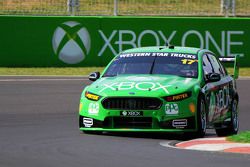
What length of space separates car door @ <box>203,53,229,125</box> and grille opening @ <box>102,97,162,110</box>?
1.04 metres

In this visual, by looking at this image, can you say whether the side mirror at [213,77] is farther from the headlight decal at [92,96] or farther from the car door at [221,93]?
the headlight decal at [92,96]

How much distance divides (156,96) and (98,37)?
15.5 metres

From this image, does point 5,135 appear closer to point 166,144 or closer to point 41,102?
point 166,144

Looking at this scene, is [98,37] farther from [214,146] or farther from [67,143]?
[214,146]

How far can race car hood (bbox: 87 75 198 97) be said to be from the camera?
1326 centimetres

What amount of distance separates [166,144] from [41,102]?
24.5 ft

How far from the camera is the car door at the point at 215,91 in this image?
46.5 feet

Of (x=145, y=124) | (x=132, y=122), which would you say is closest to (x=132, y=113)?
(x=132, y=122)

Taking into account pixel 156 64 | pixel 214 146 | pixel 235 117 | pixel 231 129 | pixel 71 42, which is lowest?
pixel 71 42

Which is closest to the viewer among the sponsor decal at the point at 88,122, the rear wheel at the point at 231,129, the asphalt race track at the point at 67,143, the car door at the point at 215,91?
the asphalt race track at the point at 67,143

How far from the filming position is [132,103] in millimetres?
13250

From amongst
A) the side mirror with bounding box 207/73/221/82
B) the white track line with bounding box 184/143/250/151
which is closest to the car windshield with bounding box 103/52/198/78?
the side mirror with bounding box 207/73/221/82

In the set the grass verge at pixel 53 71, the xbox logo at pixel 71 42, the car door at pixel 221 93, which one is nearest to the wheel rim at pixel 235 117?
the car door at pixel 221 93

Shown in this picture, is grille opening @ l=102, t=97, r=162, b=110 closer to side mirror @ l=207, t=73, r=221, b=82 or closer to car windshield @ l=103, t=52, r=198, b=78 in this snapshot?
car windshield @ l=103, t=52, r=198, b=78
